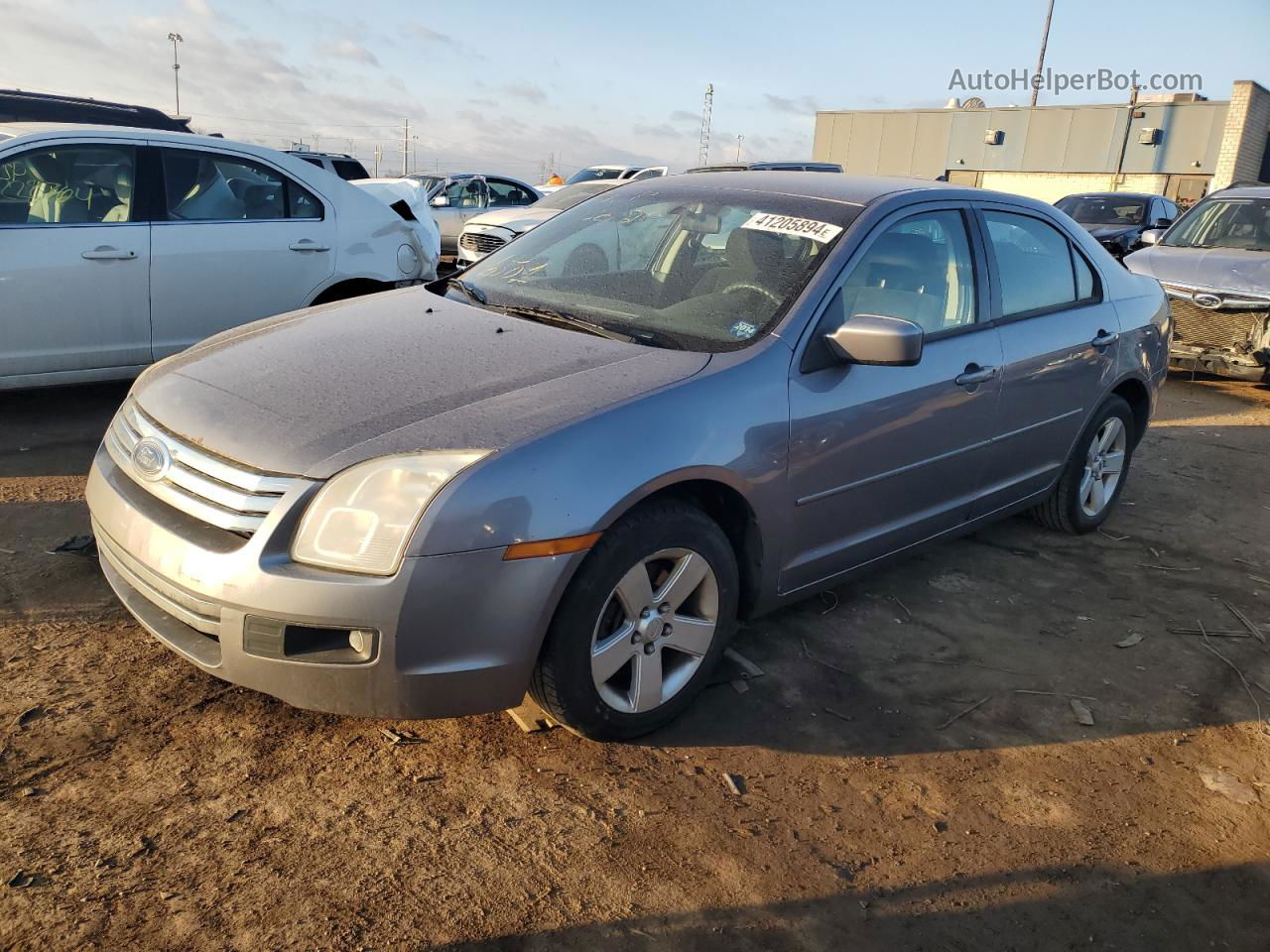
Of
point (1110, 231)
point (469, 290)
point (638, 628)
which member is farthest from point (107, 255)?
point (1110, 231)

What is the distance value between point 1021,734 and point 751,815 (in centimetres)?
107

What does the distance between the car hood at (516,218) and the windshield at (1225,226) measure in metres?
6.84

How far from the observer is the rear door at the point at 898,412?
10.3ft

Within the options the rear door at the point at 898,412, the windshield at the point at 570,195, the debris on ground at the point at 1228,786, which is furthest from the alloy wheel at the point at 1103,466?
the windshield at the point at 570,195

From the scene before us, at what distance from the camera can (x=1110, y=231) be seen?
581 inches

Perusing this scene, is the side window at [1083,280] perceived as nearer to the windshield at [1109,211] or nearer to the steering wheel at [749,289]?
the steering wheel at [749,289]

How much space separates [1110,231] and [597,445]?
1472cm

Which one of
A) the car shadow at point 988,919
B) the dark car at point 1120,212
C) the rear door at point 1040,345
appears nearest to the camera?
the car shadow at point 988,919

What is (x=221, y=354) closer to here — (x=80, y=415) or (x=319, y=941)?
(x=319, y=941)

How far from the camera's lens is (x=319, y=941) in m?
2.04

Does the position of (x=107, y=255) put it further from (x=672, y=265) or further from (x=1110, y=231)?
(x=1110, y=231)

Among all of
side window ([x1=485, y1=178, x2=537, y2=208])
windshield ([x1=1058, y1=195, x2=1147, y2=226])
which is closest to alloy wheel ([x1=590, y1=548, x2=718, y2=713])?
windshield ([x1=1058, y1=195, x2=1147, y2=226])

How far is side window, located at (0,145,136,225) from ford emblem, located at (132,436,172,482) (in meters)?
3.10

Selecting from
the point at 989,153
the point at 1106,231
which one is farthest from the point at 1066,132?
the point at 1106,231
